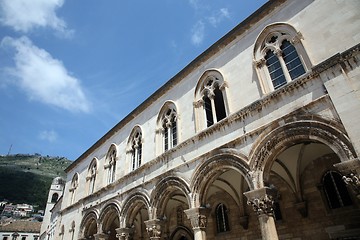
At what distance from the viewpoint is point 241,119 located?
8648 mm

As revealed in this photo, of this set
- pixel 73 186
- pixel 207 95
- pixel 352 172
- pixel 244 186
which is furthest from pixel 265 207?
pixel 73 186

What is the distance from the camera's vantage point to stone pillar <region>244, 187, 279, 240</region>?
260 inches

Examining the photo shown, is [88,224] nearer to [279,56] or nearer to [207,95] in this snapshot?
[207,95]

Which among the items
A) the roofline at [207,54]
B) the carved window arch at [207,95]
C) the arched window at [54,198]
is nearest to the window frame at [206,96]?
the carved window arch at [207,95]

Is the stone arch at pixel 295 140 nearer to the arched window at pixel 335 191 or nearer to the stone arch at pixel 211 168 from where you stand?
the stone arch at pixel 211 168

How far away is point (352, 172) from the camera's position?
5.53 meters

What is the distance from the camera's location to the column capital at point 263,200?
6879 millimetres

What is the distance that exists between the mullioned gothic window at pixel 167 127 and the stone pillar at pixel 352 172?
7140 millimetres

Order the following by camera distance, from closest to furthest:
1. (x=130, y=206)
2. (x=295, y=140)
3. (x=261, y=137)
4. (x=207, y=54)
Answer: (x=295, y=140) → (x=261, y=137) → (x=207, y=54) → (x=130, y=206)

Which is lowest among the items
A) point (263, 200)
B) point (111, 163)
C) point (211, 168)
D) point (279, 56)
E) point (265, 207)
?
point (265, 207)

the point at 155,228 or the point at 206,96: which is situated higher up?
the point at 206,96

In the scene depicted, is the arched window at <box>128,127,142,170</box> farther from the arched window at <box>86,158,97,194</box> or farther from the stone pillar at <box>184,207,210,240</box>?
the stone pillar at <box>184,207,210,240</box>

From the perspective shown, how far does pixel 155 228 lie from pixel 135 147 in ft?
17.3

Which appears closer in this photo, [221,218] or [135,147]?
[221,218]
